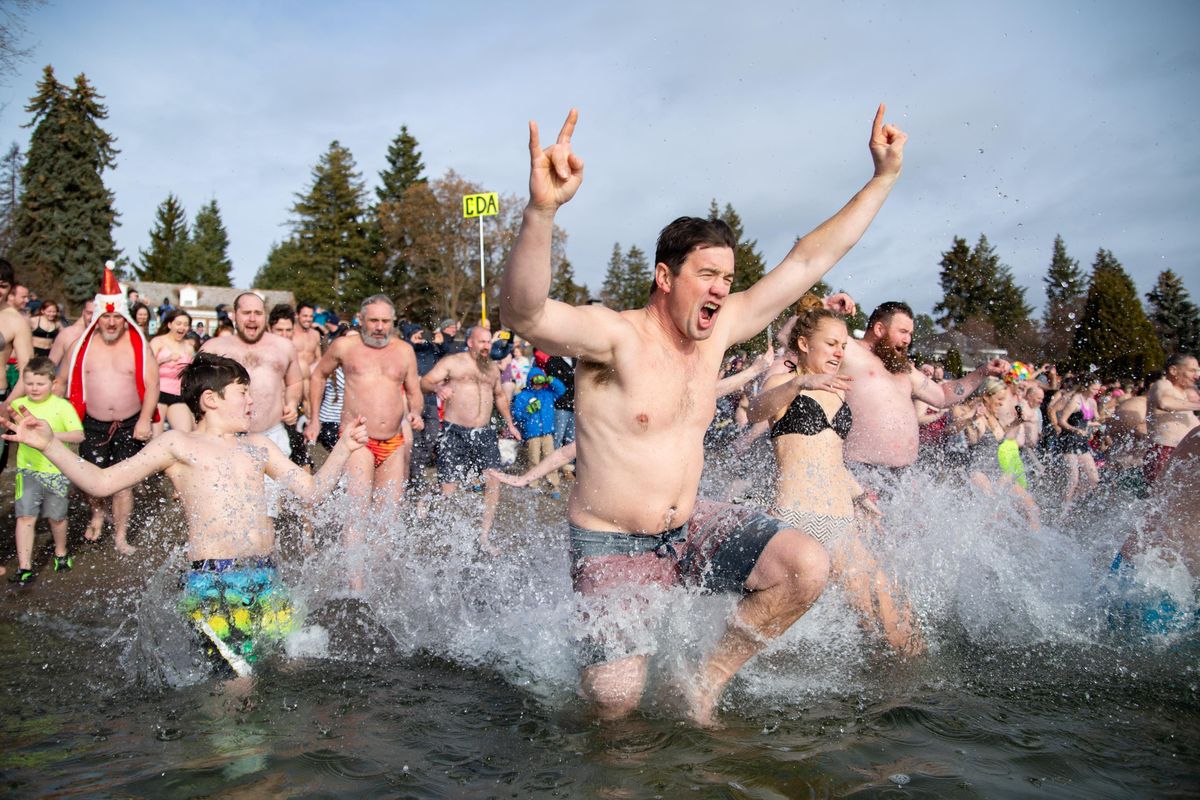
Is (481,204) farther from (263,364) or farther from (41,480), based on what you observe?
(41,480)

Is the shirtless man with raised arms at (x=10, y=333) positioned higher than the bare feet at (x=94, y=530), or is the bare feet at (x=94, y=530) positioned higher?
the shirtless man with raised arms at (x=10, y=333)

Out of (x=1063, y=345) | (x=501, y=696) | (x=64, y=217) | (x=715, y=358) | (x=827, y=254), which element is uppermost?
(x=64, y=217)

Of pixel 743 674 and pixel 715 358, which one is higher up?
pixel 715 358

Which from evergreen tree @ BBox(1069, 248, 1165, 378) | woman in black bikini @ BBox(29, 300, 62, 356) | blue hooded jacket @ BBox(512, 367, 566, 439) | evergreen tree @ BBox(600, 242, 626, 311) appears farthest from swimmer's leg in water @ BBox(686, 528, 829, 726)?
evergreen tree @ BBox(600, 242, 626, 311)

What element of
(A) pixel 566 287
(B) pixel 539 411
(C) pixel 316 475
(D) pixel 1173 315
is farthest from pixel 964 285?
(C) pixel 316 475

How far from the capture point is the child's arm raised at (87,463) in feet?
11.6

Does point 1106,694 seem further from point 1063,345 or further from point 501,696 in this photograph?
point 1063,345

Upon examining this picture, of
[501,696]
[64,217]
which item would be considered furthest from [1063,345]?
[64,217]

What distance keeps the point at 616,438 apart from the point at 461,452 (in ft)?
16.2

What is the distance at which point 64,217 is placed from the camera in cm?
4644

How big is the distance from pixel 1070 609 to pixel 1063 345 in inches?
1090

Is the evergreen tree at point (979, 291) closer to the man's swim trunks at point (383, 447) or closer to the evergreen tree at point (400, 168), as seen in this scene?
the evergreen tree at point (400, 168)

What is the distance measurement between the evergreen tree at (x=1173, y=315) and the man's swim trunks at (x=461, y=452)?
40.7 meters

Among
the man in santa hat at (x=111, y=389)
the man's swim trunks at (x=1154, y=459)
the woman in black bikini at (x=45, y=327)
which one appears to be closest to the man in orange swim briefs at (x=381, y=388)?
the man in santa hat at (x=111, y=389)
